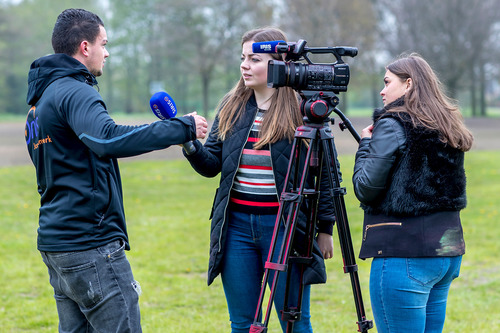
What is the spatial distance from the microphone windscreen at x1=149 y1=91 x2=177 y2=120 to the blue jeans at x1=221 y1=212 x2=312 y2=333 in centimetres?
76

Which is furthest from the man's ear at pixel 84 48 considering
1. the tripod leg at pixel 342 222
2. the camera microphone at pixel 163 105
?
the tripod leg at pixel 342 222

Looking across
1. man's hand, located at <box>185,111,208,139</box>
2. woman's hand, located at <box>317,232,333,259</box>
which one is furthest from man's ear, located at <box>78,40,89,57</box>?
woman's hand, located at <box>317,232,333,259</box>

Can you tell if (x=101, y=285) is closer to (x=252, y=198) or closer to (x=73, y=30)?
(x=252, y=198)

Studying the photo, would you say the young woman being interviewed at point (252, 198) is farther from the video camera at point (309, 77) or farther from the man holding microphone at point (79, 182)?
the man holding microphone at point (79, 182)

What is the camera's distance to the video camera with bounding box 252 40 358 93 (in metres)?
2.89

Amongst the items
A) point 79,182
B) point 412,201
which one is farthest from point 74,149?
point 412,201

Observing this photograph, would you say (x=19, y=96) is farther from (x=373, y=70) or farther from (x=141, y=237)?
(x=141, y=237)

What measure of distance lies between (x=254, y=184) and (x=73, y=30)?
1244 millimetres

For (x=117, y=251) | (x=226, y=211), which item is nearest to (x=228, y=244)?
(x=226, y=211)

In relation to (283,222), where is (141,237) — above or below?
below

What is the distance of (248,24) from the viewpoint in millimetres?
35062

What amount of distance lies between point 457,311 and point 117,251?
12.1 feet

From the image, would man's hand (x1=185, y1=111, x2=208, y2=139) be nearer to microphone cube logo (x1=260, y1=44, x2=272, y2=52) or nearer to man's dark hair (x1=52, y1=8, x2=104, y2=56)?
microphone cube logo (x1=260, y1=44, x2=272, y2=52)

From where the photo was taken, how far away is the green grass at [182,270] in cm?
518
